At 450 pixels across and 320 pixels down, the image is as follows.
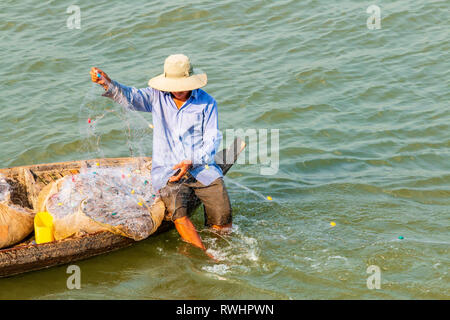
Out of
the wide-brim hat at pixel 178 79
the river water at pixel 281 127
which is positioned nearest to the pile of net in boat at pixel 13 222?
the river water at pixel 281 127

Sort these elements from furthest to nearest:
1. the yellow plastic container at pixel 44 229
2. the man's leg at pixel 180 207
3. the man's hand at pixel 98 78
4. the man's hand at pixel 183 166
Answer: the man's leg at pixel 180 207 → the yellow plastic container at pixel 44 229 → the man's hand at pixel 183 166 → the man's hand at pixel 98 78

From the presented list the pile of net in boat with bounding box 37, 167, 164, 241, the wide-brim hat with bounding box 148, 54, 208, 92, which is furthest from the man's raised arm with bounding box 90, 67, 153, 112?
the pile of net in boat with bounding box 37, 167, 164, 241

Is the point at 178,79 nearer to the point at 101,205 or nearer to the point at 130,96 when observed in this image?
the point at 130,96

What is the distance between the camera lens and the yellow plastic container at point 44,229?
491 cm

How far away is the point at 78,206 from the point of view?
5.01 meters

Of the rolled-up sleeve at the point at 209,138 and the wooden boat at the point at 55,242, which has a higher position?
the rolled-up sleeve at the point at 209,138

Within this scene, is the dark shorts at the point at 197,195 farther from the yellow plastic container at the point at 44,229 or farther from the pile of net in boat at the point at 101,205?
the yellow plastic container at the point at 44,229

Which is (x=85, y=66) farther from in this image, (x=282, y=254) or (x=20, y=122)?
(x=282, y=254)

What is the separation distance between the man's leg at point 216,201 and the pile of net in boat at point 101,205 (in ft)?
1.19

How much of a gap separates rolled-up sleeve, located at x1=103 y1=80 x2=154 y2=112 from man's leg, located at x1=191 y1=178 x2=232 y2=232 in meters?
0.80

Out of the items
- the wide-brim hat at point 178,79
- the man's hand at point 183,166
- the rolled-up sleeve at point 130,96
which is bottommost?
the man's hand at point 183,166

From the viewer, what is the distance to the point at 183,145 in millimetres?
5027

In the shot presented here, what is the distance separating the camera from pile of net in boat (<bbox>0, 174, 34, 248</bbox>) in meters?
4.80

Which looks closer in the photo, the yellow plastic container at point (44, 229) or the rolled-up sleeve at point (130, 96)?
the rolled-up sleeve at point (130, 96)
